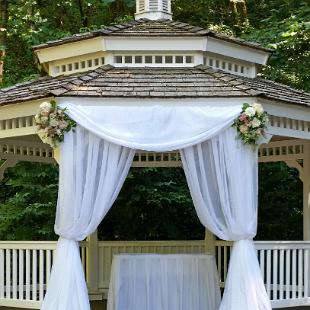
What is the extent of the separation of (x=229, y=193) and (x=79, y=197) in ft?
6.09

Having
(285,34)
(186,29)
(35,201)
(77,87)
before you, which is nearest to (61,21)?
(35,201)

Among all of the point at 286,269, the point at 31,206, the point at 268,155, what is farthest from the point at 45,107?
the point at 31,206

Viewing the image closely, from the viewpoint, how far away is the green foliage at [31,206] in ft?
48.4

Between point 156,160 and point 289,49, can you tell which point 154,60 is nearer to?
point 156,160

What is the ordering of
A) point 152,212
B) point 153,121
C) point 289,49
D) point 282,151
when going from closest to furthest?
point 153,121
point 282,151
point 289,49
point 152,212

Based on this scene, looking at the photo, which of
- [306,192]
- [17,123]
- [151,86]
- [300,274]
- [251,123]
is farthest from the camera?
[306,192]

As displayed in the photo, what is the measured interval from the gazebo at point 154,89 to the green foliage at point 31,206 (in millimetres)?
3155

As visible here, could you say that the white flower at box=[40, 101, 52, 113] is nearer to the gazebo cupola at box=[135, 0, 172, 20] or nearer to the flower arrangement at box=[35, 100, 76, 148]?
the flower arrangement at box=[35, 100, 76, 148]

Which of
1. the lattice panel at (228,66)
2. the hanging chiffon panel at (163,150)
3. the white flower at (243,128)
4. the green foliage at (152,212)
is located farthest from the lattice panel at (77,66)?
the green foliage at (152,212)

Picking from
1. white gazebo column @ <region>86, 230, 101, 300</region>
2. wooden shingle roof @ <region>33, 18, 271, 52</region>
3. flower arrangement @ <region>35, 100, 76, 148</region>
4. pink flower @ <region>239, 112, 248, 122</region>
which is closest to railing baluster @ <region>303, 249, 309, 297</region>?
pink flower @ <region>239, 112, 248, 122</region>

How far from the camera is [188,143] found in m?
8.09

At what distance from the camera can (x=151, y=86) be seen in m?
8.54

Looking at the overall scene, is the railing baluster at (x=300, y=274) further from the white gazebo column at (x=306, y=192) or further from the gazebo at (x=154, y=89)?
the white gazebo column at (x=306, y=192)

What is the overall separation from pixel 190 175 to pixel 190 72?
5.53 ft
